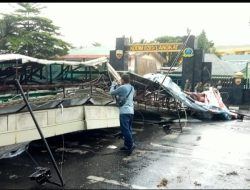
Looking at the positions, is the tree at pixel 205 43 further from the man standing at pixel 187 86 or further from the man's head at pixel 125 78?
the man's head at pixel 125 78

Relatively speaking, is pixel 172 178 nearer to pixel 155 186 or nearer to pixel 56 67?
pixel 155 186

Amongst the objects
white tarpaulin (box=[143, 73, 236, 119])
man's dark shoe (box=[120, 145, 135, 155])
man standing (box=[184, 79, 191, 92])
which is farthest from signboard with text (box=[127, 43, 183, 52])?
man's dark shoe (box=[120, 145, 135, 155])

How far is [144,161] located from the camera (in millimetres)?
7285

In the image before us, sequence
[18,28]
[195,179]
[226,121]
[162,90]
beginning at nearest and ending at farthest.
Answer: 1. [195,179]
2. [162,90]
3. [226,121]
4. [18,28]

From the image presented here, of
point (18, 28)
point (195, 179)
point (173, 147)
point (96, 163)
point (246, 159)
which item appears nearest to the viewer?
point (195, 179)

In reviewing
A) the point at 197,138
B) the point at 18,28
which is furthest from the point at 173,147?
the point at 18,28

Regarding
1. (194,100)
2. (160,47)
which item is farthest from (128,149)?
(160,47)

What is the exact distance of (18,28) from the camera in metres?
24.4

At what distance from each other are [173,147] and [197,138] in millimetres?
1541

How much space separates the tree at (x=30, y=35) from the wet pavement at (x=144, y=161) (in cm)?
1526

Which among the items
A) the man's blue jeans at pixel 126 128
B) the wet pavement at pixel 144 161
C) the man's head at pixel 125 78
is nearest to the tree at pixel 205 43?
the wet pavement at pixel 144 161

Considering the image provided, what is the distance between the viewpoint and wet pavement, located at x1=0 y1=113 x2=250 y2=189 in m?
5.94

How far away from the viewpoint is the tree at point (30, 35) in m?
23.3

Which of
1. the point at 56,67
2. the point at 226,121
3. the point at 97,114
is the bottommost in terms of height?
the point at 226,121
